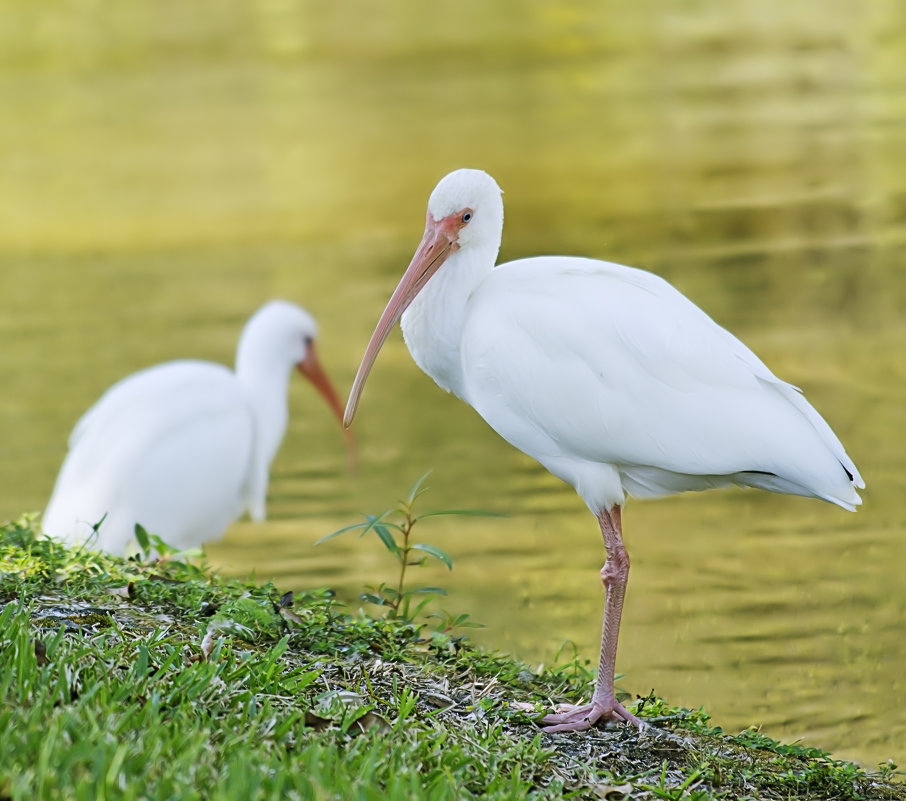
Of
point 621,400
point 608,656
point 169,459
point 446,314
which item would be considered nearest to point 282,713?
point 608,656

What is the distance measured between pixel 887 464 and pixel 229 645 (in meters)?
4.85

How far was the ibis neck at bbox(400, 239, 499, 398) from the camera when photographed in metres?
4.81

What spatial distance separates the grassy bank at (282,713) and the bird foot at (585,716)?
37 millimetres

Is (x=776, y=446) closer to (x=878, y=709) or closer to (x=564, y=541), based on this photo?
(x=878, y=709)

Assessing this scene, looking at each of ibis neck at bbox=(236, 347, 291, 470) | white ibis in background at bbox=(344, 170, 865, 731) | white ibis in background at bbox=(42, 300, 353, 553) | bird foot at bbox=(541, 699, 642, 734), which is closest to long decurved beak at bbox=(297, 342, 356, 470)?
ibis neck at bbox=(236, 347, 291, 470)

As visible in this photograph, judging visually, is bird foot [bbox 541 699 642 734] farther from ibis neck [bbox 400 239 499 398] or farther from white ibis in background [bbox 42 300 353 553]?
white ibis in background [bbox 42 300 353 553]

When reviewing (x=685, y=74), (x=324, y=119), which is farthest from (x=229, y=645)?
(x=685, y=74)

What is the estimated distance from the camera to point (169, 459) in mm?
7516

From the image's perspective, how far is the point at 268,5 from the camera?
27.8 meters

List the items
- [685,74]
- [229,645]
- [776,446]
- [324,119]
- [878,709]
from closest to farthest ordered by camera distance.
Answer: [229,645] → [776,446] → [878,709] → [324,119] → [685,74]

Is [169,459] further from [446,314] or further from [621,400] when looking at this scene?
[621,400]

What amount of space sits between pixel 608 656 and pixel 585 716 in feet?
0.80

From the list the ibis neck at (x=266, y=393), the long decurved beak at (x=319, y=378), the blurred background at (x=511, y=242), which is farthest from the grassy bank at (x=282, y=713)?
the long decurved beak at (x=319, y=378)

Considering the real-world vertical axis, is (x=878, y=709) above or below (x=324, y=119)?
below
